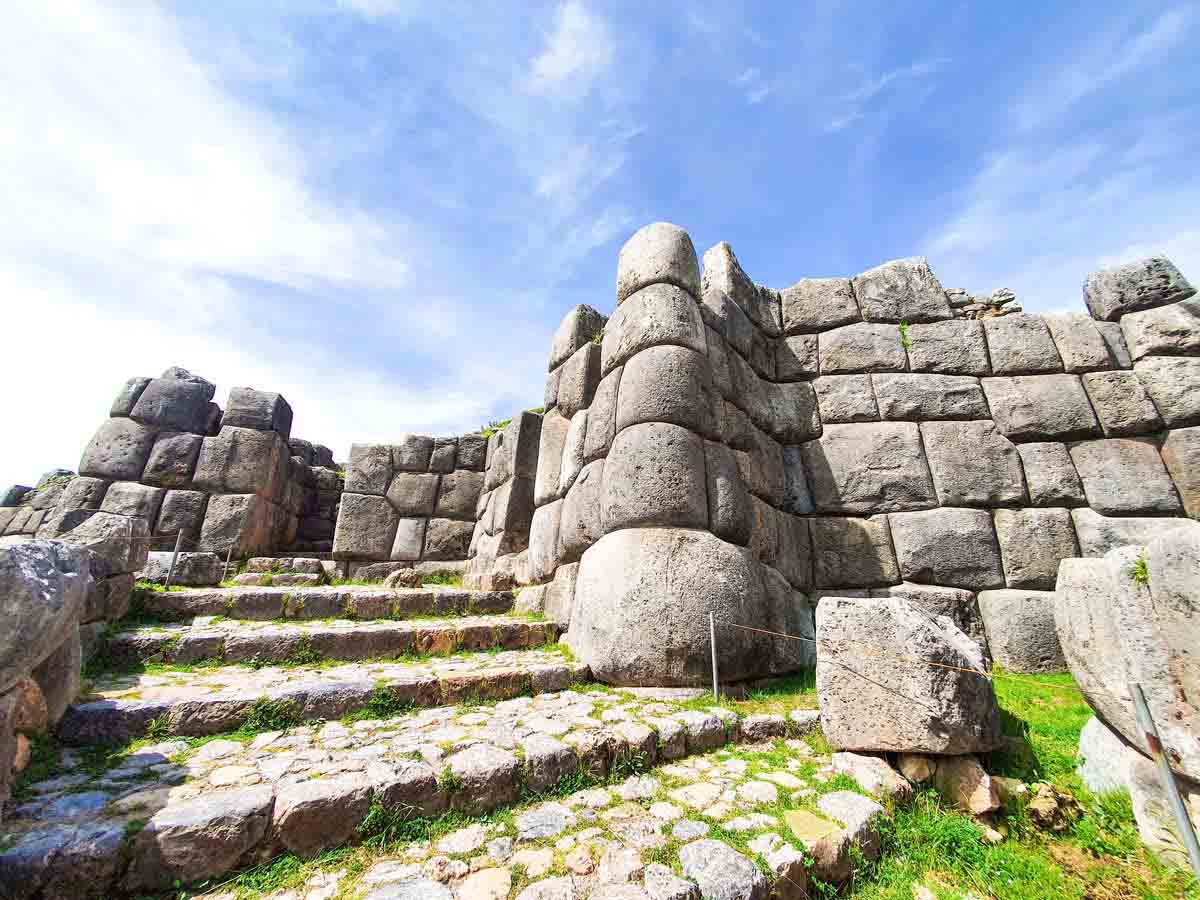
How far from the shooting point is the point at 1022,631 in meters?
4.96

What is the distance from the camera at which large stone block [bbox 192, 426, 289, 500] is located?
768 centimetres

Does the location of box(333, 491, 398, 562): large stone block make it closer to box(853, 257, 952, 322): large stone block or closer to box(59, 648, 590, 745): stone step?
box(59, 648, 590, 745): stone step

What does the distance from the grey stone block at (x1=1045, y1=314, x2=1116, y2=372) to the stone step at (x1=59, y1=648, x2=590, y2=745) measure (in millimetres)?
6445

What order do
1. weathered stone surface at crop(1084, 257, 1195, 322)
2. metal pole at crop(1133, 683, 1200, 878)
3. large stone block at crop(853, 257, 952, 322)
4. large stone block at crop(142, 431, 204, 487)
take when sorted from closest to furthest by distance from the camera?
1. metal pole at crop(1133, 683, 1200, 878)
2. weathered stone surface at crop(1084, 257, 1195, 322)
3. large stone block at crop(853, 257, 952, 322)
4. large stone block at crop(142, 431, 204, 487)

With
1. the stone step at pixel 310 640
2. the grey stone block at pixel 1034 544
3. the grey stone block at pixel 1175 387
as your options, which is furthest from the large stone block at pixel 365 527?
the grey stone block at pixel 1175 387

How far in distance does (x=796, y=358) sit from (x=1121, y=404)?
337cm

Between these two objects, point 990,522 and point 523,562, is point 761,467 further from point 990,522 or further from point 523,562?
point 523,562

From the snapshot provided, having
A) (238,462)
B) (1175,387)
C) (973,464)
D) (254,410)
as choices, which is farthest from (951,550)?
(254,410)

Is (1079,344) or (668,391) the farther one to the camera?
(1079,344)

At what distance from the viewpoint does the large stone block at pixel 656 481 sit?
4336 millimetres

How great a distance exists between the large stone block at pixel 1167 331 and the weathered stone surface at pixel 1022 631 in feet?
10.2

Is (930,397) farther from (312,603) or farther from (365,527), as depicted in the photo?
(365,527)

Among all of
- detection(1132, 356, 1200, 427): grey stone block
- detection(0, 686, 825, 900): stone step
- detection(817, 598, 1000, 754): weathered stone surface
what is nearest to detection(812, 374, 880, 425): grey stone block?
detection(1132, 356, 1200, 427): grey stone block

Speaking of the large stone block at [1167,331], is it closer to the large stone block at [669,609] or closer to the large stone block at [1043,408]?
the large stone block at [1043,408]
